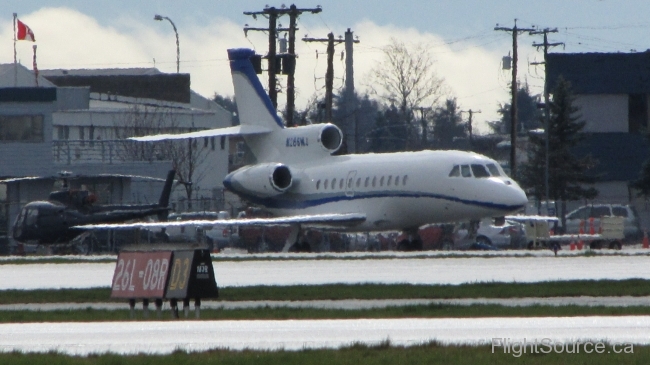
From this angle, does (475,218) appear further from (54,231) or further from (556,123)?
(556,123)

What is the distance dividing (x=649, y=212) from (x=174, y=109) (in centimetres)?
4017

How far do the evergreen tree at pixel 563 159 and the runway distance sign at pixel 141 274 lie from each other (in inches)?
1968

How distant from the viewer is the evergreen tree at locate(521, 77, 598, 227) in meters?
64.5

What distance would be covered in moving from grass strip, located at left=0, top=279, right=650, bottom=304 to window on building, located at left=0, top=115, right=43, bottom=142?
31.4 m

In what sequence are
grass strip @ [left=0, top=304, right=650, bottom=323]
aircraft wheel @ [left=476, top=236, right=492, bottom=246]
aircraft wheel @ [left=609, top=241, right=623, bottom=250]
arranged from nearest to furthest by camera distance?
1. grass strip @ [left=0, top=304, right=650, bottom=323]
2. aircraft wheel @ [left=609, top=241, right=623, bottom=250]
3. aircraft wheel @ [left=476, top=236, right=492, bottom=246]

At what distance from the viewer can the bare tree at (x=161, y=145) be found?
6725 cm

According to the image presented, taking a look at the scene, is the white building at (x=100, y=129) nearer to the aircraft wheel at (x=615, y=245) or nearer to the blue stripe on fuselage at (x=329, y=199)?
the blue stripe on fuselage at (x=329, y=199)

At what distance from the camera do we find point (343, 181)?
39.0m

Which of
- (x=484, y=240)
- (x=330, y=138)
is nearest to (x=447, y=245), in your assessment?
(x=484, y=240)

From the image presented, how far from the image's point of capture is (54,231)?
40750 mm

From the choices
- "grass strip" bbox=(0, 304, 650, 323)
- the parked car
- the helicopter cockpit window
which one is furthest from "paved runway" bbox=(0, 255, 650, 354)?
the parked car

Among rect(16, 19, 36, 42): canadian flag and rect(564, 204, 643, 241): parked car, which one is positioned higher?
rect(16, 19, 36, 42): canadian flag

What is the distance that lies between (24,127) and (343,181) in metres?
19.2

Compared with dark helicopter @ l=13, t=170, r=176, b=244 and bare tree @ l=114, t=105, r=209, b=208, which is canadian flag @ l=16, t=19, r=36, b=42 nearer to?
bare tree @ l=114, t=105, r=209, b=208
